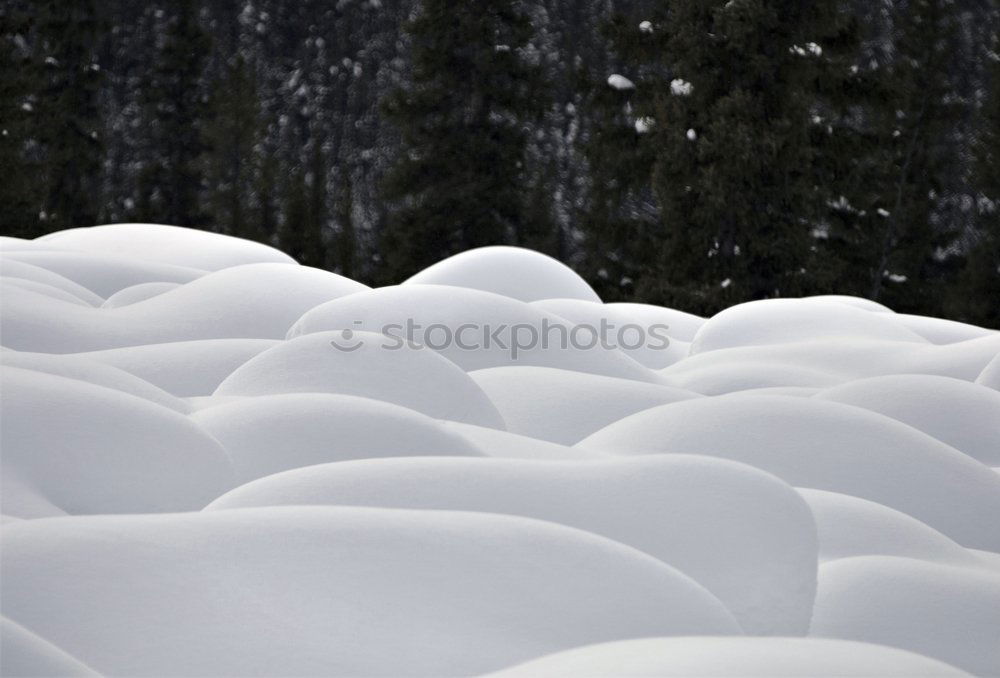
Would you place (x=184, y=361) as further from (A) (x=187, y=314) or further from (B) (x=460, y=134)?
(B) (x=460, y=134)

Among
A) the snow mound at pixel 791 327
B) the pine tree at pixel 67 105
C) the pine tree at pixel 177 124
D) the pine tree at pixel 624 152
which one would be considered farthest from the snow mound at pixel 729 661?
the pine tree at pixel 177 124

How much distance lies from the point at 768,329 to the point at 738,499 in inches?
81.8

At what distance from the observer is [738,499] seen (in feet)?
3.81

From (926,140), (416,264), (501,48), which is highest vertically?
(501,48)

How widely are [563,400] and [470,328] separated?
55 centimetres

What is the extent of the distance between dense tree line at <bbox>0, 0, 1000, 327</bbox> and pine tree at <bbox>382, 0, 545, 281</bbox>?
0.03 metres

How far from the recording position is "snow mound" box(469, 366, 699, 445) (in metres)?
1.80

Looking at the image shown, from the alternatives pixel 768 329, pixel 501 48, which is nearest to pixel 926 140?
pixel 501 48

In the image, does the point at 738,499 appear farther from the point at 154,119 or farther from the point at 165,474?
the point at 154,119

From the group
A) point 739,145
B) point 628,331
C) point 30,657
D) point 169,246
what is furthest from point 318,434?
point 739,145

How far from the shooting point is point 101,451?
123cm

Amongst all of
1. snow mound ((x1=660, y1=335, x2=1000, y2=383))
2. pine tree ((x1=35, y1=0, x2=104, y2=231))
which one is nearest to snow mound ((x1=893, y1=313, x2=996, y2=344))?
snow mound ((x1=660, y1=335, x2=1000, y2=383))

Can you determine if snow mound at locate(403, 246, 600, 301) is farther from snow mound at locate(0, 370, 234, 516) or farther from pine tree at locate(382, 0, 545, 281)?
pine tree at locate(382, 0, 545, 281)

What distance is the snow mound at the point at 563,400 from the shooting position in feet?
5.92
